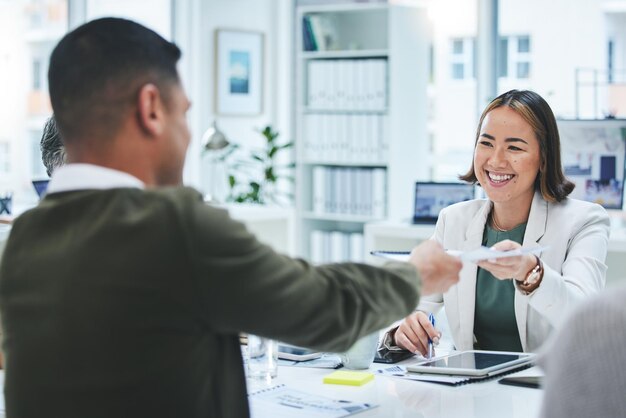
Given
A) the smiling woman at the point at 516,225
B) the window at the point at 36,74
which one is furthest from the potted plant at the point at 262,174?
the smiling woman at the point at 516,225

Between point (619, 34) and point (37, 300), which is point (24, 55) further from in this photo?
point (37, 300)

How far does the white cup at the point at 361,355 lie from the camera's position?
2.18 meters

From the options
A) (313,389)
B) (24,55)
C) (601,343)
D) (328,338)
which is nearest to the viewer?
(601,343)

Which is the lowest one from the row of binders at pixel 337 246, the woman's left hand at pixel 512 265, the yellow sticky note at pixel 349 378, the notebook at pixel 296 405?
the row of binders at pixel 337 246

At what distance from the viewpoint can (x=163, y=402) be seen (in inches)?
47.7

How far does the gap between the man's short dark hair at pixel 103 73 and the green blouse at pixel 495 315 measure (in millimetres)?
1587

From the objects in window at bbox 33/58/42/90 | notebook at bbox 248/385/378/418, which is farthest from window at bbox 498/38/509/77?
notebook at bbox 248/385/378/418

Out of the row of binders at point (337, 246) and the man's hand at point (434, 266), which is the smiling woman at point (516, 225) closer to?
the man's hand at point (434, 266)

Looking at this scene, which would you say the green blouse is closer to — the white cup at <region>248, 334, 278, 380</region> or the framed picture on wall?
the white cup at <region>248, 334, 278, 380</region>

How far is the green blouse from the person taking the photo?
103 inches

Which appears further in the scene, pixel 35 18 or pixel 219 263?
pixel 35 18

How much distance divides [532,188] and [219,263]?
1756 millimetres

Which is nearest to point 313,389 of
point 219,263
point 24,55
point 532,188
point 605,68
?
point 219,263

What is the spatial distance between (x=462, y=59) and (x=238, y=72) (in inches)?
69.6
